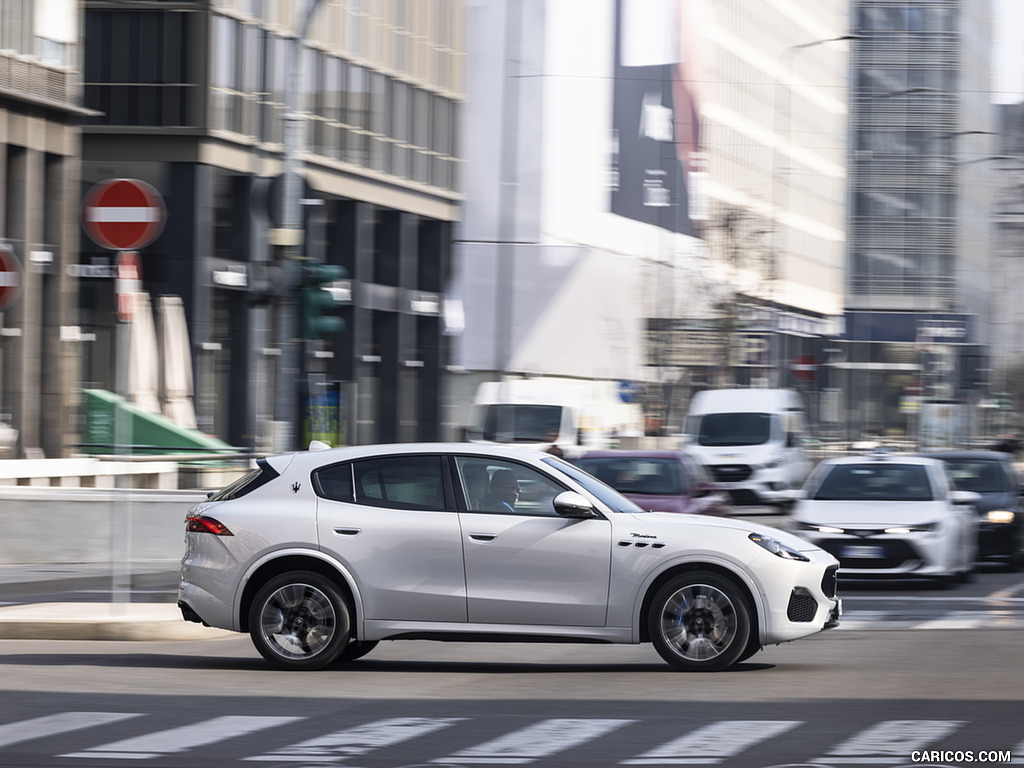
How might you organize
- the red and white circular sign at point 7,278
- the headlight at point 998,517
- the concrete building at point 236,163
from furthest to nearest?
the concrete building at point 236,163
the headlight at point 998,517
the red and white circular sign at point 7,278

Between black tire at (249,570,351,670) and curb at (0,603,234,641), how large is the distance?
2.41 meters

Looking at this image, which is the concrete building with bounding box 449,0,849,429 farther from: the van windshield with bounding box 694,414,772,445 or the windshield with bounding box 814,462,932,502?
the windshield with bounding box 814,462,932,502

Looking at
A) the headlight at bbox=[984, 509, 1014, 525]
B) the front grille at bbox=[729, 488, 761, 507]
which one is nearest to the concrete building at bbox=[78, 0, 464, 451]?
the front grille at bbox=[729, 488, 761, 507]

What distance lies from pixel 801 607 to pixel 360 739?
3847mm

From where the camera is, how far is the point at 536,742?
862cm

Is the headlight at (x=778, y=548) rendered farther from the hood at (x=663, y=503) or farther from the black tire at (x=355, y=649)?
the hood at (x=663, y=503)

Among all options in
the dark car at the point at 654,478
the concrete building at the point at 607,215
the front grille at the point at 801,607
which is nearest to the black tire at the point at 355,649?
the front grille at the point at 801,607

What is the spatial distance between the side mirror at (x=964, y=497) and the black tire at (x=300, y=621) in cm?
1040

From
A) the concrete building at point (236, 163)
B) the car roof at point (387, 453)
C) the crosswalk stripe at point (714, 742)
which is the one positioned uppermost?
the concrete building at point (236, 163)

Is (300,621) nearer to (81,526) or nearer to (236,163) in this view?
(81,526)

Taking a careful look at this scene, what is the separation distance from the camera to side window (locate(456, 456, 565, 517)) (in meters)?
11.6

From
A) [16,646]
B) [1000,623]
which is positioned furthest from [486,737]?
[1000,623]

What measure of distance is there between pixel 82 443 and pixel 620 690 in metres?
26.6

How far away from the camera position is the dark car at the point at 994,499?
21.8 meters
